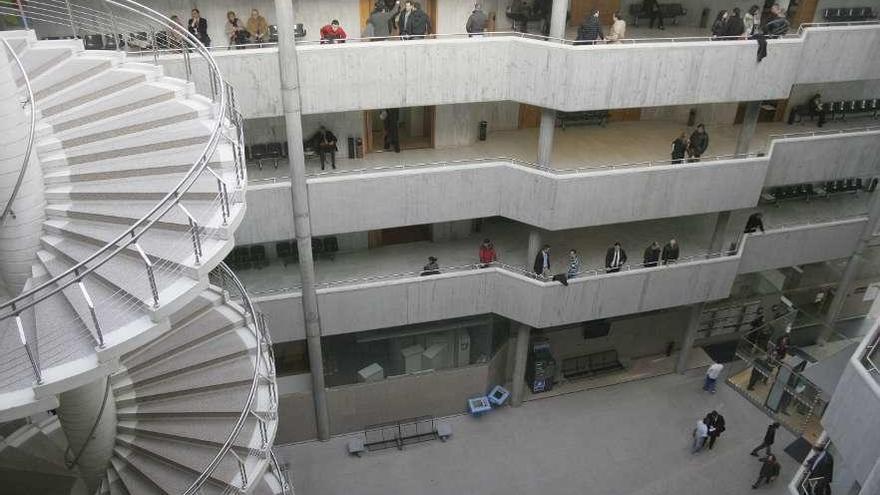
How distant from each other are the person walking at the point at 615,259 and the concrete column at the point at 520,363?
113 inches

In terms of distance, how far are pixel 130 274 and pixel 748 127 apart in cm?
1534

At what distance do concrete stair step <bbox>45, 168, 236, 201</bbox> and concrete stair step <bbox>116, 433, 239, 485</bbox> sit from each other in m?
5.05

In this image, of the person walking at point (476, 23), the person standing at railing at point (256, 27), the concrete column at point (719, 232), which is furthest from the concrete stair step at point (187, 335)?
the concrete column at point (719, 232)

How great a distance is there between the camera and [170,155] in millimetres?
10570

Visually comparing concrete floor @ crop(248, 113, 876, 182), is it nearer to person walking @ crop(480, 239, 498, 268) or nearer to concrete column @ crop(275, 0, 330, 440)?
concrete column @ crop(275, 0, 330, 440)

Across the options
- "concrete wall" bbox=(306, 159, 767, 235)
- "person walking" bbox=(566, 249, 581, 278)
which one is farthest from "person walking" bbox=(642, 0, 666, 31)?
"person walking" bbox=(566, 249, 581, 278)

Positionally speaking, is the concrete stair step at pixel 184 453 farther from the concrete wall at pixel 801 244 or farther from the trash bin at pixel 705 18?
the trash bin at pixel 705 18

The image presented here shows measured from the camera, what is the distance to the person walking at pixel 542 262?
17.6 meters

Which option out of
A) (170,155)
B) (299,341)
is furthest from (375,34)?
(299,341)

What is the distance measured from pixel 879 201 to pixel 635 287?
26.6ft

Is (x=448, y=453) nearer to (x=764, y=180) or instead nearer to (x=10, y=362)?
(x=764, y=180)

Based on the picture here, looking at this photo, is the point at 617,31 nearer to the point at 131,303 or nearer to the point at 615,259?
the point at 615,259

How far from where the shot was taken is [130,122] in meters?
11.3

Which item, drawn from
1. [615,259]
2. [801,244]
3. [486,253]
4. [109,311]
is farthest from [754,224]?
[109,311]
